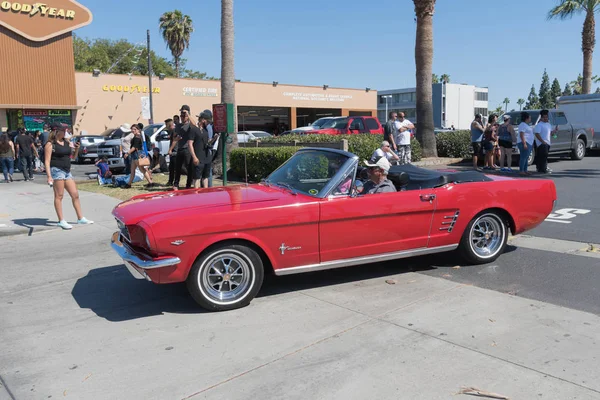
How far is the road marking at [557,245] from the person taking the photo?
256 inches

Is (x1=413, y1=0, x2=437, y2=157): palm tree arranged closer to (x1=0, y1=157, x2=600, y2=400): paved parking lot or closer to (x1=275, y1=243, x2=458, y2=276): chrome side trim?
(x1=0, y1=157, x2=600, y2=400): paved parking lot

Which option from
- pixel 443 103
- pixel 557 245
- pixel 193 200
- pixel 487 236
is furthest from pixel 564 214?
pixel 443 103

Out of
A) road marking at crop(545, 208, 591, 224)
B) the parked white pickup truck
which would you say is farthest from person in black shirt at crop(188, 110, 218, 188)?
the parked white pickup truck

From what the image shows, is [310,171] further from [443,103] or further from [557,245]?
[443,103]

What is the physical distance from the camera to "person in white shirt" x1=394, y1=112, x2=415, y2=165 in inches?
540

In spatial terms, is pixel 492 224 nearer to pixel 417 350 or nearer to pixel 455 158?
pixel 417 350

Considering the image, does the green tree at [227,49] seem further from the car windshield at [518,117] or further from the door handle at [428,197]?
the door handle at [428,197]

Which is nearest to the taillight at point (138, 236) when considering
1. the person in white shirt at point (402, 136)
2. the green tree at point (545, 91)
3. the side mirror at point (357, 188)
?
the side mirror at point (357, 188)

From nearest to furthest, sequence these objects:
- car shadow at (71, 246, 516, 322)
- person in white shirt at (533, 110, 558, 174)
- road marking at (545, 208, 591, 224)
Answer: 1. car shadow at (71, 246, 516, 322)
2. road marking at (545, 208, 591, 224)
3. person in white shirt at (533, 110, 558, 174)

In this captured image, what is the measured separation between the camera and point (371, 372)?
355cm

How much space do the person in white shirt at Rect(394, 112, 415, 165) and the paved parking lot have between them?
297 inches

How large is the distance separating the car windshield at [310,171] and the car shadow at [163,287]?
1067 mm

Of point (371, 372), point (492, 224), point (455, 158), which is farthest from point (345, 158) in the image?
point (455, 158)

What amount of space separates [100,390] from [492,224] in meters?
4.62
